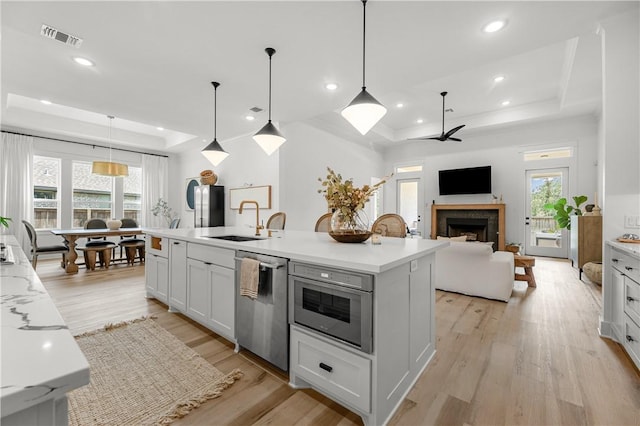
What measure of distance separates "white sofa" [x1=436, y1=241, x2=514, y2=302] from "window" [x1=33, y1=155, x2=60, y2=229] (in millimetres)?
7963

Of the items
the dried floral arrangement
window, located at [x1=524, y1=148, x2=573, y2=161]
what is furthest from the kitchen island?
window, located at [x1=524, y1=148, x2=573, y2=161]

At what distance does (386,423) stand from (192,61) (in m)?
3.68

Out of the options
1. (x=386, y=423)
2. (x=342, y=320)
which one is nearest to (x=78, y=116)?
(x=342, y=320)

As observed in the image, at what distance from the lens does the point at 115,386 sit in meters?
1.83

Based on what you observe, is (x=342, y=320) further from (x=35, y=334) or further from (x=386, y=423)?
(x=35, y=334)

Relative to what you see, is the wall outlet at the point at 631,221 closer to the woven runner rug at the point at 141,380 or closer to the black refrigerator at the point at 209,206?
the woven runner rug at the point at 141,380

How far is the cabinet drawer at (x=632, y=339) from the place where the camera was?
6.42ft

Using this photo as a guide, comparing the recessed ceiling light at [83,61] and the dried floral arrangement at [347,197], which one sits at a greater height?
the recessed ceiling light at [83,61]

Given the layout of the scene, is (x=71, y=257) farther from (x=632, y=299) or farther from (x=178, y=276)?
(x=632, y=299)

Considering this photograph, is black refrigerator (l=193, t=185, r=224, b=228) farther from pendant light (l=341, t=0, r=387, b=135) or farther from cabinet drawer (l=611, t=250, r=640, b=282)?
cabinet drawer (l=611, t=250, r=640, b=282)

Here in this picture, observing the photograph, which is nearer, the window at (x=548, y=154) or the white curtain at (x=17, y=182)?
the white curtain at (x=17, y=182)

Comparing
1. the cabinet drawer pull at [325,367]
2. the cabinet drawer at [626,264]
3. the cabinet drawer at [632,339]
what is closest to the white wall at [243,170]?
the cabinet drawer pull at [325,367]

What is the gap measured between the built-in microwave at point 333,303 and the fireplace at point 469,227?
20.6 ft

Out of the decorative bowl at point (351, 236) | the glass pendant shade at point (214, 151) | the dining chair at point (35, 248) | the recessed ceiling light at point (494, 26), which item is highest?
the recessed ceiling light at point (494, 26)
